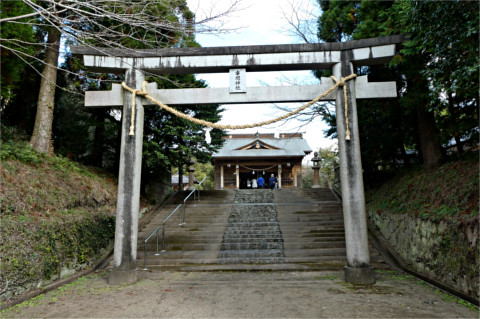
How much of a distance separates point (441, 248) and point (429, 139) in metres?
4.08

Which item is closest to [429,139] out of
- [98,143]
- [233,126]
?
[233,126]

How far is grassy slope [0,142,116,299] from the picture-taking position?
466 centimetres

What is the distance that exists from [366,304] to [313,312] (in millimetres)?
887

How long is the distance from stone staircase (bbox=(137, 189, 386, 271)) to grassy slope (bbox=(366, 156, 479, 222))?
1.56m

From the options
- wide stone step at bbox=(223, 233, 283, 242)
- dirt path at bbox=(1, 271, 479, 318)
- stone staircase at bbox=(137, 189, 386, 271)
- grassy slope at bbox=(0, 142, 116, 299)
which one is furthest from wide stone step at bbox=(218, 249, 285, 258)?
grassy slope at bbox=(0, 142, 116, 299)

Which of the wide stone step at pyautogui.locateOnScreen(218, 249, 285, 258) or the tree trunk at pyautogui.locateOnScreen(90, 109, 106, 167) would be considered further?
the tree trunk at pyautogui.locateOnScreen(90, 109, 106, 167)

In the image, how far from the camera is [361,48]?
19.6 feet

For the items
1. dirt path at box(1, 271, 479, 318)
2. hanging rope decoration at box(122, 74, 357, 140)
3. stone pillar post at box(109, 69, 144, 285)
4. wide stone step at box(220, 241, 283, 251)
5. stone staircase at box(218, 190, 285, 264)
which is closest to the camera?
dirt path at box(1, 271, 479, 318)

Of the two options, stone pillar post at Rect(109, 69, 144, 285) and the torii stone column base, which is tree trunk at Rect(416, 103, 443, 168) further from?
stone pillar post at Rect(109, 69, 144, 285)

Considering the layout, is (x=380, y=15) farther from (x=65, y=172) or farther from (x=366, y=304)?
(x=65, y=172)

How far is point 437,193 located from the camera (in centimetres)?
678

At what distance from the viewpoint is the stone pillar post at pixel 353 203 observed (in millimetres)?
5461

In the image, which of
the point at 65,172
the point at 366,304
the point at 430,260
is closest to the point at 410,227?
the point at 430,260

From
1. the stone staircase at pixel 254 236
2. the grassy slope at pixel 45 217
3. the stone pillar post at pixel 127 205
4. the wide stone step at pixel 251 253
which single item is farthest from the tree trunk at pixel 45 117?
the wide stone step at pixel 251 253
